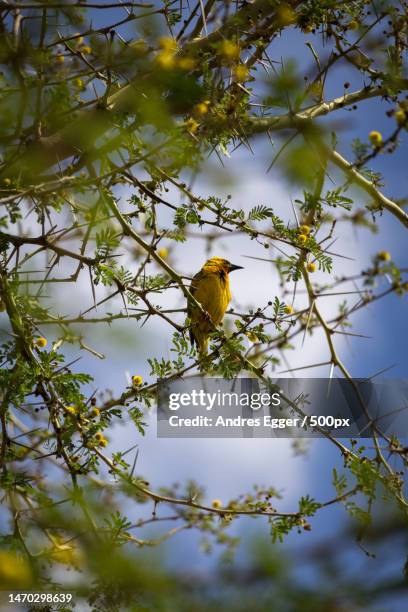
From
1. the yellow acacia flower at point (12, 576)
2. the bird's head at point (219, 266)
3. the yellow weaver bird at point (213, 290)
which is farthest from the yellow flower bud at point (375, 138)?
the bird's head at point (219, 266)

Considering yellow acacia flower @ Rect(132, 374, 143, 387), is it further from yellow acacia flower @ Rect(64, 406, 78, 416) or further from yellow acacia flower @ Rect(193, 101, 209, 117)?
yellow acacia flower @ Rect(193, 101, 209, 117)

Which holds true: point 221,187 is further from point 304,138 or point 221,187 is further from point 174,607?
point 174,607

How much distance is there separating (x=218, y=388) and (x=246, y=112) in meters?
1.72

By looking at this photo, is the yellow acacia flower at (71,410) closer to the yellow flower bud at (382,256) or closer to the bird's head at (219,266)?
the yellow flower bud at (382,256)

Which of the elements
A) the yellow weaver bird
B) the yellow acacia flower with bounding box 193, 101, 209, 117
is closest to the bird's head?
the yellow weaver bird

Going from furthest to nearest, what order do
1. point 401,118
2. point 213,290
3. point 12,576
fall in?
1. point 213,290
2. point 401,118
3. point 12,576

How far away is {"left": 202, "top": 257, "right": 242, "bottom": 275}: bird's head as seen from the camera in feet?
22.3

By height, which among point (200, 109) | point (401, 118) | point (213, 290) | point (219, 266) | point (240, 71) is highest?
point (219, 266)

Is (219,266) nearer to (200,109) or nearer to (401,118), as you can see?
(200,109)

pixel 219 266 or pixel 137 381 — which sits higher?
pixel 219 266

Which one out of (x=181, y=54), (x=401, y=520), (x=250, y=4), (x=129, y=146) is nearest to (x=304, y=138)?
(x=401, y=520)

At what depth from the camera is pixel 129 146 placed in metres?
2.86

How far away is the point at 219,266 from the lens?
6.91 meters

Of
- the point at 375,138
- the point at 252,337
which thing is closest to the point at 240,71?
the point at 375,138
